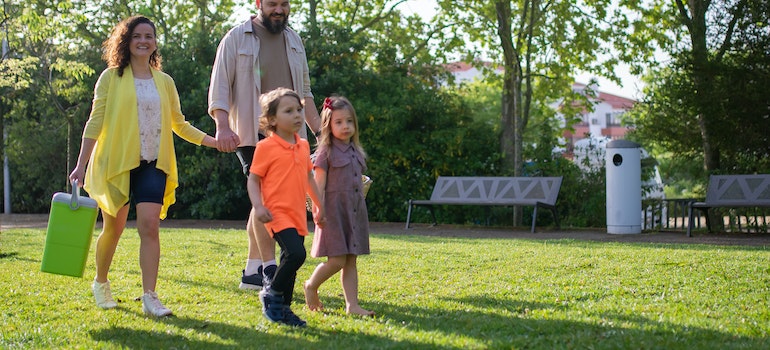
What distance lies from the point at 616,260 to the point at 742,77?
719 cm

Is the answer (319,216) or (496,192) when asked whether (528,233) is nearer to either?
(496,192)

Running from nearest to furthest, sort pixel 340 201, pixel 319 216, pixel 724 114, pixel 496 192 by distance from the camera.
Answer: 1. pixel 319 216
2. pixel 340 201
3. pixel 724 114
4. pixel 496 192

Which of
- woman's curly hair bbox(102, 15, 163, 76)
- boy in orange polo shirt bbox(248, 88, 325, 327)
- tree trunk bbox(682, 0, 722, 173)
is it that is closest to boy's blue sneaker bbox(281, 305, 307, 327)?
boy in orange polo shirt bbox(248, 88, 325, 327)

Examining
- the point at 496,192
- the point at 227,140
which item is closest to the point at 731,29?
the point at 496,192

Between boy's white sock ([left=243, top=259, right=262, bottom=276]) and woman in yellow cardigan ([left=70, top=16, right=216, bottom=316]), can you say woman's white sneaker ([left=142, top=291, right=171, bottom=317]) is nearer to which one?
woman in yellow cardigan ([left=70, top=16, right=216, bottom=316])

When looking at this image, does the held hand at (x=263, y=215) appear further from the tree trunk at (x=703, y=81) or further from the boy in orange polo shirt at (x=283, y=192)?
the tree trunk at (x=703, y=81)

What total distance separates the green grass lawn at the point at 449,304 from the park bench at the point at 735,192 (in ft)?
11.7

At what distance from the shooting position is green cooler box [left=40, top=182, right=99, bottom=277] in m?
5.47

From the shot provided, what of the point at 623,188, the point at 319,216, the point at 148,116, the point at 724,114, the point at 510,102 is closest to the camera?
the point at 319,216

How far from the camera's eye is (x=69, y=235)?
550cm

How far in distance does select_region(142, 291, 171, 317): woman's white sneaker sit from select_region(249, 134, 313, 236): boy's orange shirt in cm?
83

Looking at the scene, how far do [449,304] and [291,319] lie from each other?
120cm

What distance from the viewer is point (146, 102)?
5.76 metres

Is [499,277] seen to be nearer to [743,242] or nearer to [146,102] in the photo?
[146,102]
